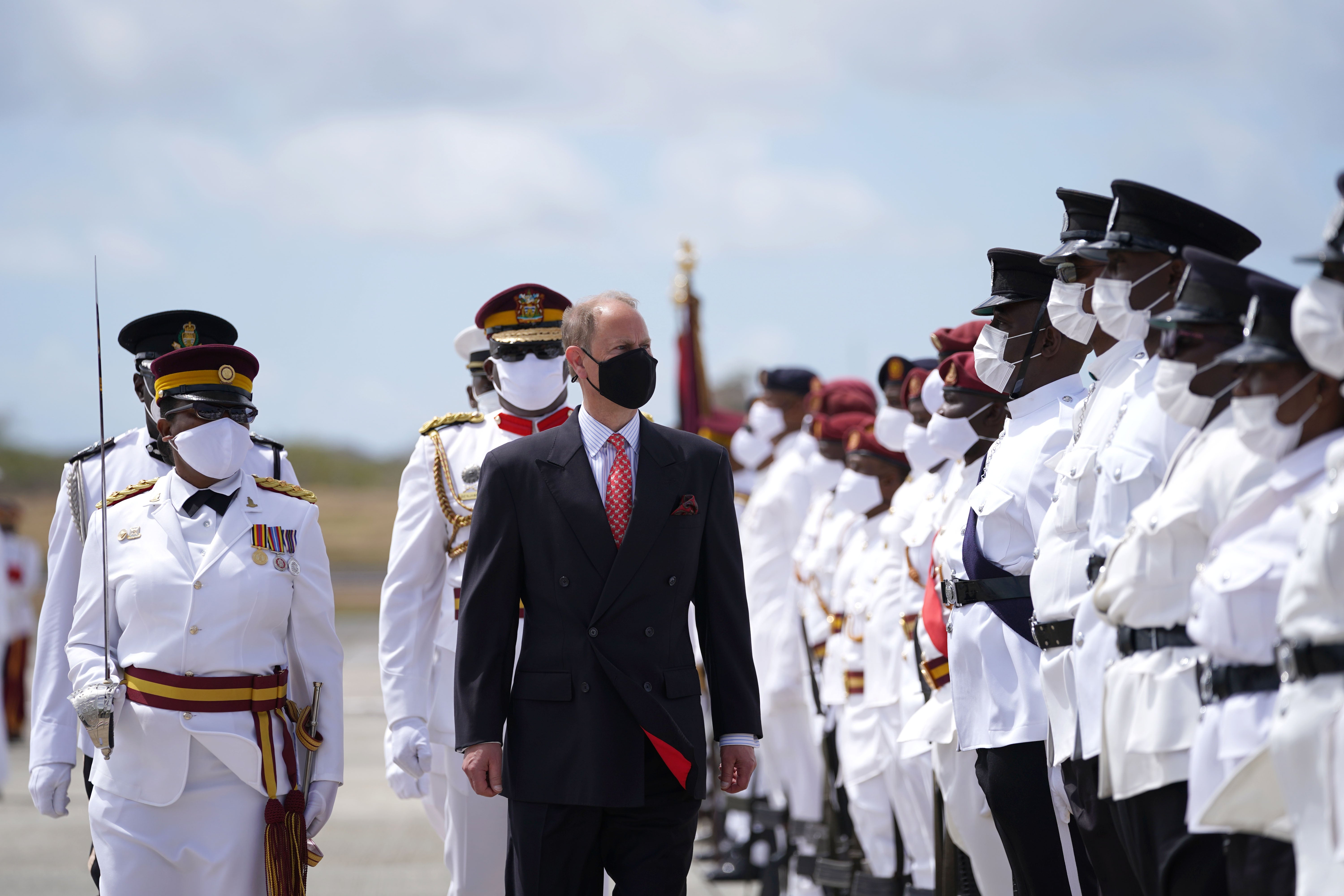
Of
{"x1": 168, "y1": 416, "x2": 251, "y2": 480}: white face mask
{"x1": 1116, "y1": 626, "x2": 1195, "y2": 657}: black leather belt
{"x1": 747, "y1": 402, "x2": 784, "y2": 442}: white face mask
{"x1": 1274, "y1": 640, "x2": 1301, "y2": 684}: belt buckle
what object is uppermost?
{"x1": 747, "y1": 402, "x2": 784, "y2": 442}: white face mask

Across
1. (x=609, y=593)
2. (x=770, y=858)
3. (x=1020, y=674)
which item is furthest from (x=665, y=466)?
(x=770, y=858)

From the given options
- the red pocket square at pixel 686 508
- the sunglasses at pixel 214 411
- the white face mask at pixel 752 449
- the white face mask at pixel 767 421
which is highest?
the white face mask at pixel 767 421

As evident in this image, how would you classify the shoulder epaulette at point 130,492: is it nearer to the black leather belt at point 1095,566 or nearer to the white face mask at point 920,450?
the black leather belt at point 1095,566

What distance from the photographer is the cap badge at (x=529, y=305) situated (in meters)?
6.31

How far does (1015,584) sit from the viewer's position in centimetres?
536

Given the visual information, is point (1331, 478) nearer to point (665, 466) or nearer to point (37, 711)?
point (665, 466)

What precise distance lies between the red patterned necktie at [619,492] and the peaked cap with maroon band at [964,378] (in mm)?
1932

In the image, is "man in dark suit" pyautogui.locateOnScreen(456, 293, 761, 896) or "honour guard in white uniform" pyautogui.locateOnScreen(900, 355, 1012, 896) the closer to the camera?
"man in dark suit" pyautogui.locateOnScreen(456, 293, 761, 896)

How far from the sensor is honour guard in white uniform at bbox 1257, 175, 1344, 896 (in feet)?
10.4

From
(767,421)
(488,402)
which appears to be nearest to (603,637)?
(488,402)

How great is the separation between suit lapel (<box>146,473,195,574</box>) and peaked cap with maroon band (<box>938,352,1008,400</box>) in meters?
2.86

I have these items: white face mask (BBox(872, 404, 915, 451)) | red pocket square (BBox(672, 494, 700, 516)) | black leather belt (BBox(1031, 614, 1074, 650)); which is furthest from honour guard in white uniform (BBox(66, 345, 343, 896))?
white face mask (BBox(872, 404, 915, 451))

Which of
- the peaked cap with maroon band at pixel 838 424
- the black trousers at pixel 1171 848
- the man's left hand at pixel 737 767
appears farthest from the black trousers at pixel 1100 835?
the peaked cap with maroon band at pixel 838 424

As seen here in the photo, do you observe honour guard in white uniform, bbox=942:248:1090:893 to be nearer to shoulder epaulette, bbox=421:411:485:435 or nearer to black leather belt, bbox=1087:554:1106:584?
black leather belt, bbox=1087:554:1106:584
